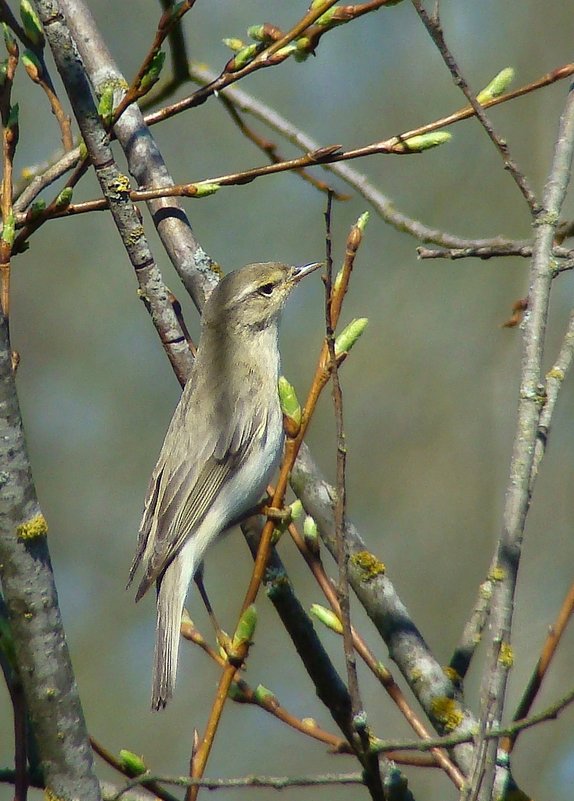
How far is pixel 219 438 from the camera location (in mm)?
3639

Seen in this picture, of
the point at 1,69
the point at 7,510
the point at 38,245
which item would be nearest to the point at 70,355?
the point at 38,245

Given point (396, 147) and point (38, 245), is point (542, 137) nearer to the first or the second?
point (38, 245)

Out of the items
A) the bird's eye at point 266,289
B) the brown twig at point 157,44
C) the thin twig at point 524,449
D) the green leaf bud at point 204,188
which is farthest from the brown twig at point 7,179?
the bird's eye at point 266,289

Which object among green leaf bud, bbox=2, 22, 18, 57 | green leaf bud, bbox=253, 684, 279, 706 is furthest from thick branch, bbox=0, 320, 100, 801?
green leaf bud, bbox=2, 22, 18, 57

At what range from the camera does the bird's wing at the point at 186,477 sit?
346cm

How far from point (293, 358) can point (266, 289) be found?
15.0 ft

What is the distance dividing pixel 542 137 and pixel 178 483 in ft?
17.3

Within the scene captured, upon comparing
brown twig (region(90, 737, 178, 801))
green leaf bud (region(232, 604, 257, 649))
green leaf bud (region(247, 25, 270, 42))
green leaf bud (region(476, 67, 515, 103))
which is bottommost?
brown twig (region(90, 737, 178, 801))

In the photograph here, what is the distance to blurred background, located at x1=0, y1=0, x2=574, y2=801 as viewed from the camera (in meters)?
8.02

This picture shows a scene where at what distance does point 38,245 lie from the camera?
29.8 ft

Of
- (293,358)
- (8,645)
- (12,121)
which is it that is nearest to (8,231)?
(12,121)

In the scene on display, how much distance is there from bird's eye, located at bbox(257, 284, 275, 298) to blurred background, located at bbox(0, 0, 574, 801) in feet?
12.8

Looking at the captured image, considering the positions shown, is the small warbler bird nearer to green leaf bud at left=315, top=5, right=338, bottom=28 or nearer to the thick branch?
green leaf bud at left=315, top=5, right=338, bottom=28

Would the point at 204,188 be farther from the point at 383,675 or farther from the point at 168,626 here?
the point at 168,626
